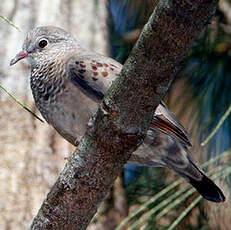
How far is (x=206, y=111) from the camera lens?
2930mm

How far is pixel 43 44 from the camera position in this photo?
111 inches

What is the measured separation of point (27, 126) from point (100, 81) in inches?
27.6

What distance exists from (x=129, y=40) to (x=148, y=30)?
2104 millimetres

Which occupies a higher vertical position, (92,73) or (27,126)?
(92,73)

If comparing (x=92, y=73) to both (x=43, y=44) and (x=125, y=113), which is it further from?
(x=125, y=113)

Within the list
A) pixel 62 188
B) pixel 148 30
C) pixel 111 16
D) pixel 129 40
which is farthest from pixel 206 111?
pixel 148 30

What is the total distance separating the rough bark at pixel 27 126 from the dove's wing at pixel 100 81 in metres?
0.59

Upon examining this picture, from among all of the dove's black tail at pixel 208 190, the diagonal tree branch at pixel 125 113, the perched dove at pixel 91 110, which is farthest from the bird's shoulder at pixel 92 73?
the diagonal tree branch at pixel 125 113

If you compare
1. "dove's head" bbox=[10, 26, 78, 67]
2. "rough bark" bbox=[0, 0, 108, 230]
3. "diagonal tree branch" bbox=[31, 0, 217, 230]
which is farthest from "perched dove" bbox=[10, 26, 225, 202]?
"diagonal tree branch" bbox=[31, 0, 217, 230]

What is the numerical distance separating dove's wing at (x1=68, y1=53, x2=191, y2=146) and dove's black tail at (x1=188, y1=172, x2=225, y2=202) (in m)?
0.19

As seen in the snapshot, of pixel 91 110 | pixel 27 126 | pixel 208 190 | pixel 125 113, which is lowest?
pixel 27 126

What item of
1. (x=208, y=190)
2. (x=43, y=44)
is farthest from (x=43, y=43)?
(x=208, y=190)

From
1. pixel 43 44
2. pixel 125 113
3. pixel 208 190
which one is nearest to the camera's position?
pixel 125 113

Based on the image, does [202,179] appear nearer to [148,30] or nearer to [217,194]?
[217,194]
